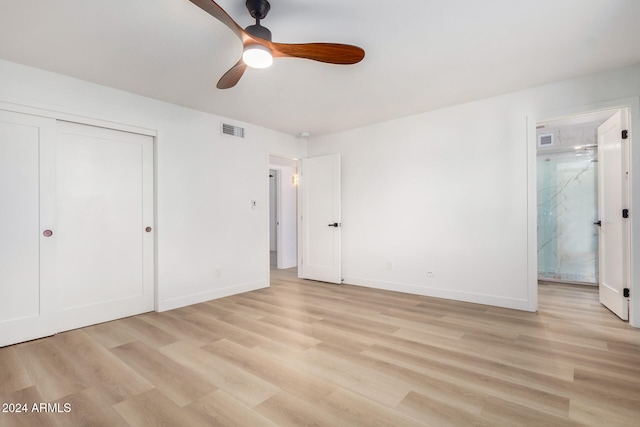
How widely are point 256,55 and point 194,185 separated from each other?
2436 mm

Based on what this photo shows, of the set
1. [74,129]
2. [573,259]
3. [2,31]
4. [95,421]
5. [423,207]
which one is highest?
[2,31]

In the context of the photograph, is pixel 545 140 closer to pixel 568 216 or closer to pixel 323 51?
pixel 568 216

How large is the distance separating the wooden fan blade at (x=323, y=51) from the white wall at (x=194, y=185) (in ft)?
7.39

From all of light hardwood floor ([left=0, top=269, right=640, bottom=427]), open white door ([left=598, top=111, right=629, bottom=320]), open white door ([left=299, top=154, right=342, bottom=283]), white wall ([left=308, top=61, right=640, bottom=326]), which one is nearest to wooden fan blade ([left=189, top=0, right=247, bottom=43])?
light hardwood floor ([left=0, top=269, right=640, bottom=427])

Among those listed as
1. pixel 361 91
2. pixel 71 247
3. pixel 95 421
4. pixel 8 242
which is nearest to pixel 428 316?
pixel 361 91

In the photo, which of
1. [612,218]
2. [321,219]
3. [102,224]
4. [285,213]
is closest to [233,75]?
[102,224]

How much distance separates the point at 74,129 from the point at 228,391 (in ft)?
10.1

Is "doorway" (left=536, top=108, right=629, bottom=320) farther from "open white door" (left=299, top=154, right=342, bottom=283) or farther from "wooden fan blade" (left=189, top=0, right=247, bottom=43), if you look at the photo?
"wooden fan blade" (left=189, top=0, right=247, bottom=43)

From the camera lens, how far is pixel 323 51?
7.03 feet

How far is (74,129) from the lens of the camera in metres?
3.22

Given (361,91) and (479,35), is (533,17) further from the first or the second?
(361,91)

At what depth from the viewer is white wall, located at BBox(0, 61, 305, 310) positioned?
318cm

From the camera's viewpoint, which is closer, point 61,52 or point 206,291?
point 61,52

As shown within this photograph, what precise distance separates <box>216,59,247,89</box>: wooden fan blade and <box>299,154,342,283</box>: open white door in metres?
2.72
